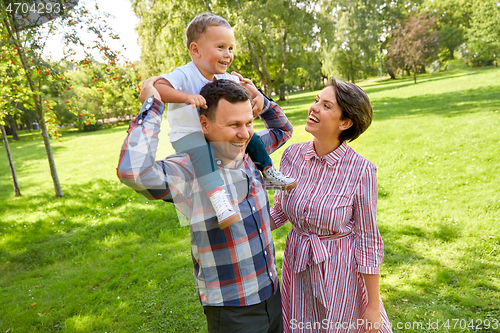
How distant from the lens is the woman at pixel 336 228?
1965mm

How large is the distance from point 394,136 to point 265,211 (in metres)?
10.6

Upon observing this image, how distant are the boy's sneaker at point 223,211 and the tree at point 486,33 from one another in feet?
159

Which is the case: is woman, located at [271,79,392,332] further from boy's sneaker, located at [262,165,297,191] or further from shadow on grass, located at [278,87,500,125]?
shadow on grass, located at [278,87,500,125]

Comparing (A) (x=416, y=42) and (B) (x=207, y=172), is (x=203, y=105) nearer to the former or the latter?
(B) (x=207, y=172)

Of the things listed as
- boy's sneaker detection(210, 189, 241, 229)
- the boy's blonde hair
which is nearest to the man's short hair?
boy's sneaker detection(210, 189, 241, 229)

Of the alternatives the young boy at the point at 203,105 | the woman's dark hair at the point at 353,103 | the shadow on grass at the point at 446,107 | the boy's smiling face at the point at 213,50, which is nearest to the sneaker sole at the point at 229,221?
the young boy at the point at 203,105

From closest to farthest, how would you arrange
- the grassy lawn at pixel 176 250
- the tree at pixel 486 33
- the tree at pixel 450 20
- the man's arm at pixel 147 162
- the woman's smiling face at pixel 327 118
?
the man's arm at pixel 147 162, the woman's smiling face at pixel 327 118, the grassy lawn at pixel 176 250, the tree at pixel 486 33, the tree at pixel 450 20

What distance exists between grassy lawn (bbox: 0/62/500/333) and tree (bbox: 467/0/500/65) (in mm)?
38143

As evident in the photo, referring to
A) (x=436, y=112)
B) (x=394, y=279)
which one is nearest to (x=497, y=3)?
(x=436, y=112)

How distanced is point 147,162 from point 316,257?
1276 millimetres

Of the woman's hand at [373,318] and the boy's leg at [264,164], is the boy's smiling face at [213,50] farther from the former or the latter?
the woman's hand at [373,318]

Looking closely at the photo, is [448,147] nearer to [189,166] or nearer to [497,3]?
[189,166]

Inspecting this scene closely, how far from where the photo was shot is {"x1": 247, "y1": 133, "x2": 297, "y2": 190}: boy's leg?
1.86m

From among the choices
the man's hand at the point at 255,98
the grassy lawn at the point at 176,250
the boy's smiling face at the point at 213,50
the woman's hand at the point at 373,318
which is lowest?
the grassy lawn at the point at 176,250
